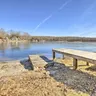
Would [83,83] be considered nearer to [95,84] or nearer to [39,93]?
[95,84]

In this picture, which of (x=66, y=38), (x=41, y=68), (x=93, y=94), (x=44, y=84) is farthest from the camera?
(x=66, y=38)

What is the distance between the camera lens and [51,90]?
4.23 metres

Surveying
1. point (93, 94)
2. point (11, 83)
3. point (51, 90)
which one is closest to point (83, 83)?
point (93, 94)

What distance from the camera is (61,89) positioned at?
431cm

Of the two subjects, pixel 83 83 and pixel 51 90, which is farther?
pixel 83 83

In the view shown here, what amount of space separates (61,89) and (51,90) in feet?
0.94

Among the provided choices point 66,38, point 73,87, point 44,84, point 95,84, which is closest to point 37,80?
point 44,84

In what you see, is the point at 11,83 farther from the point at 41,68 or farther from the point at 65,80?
the point at 41,68

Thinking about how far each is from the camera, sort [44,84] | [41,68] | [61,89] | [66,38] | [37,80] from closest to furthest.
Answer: [61,89] < [44,84] < [37,80] < [41,68] < [66,38]

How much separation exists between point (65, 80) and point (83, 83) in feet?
2.08

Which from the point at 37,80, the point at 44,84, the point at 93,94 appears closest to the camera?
the point at 93,94

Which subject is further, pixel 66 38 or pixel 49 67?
pixel 66 38

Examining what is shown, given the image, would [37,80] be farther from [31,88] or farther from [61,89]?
[61,89]

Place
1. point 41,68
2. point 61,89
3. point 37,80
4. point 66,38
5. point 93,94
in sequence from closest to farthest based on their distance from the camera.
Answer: point 93,94 < point 61,89 < point 37,80 < point 41,68 < point 66,38
